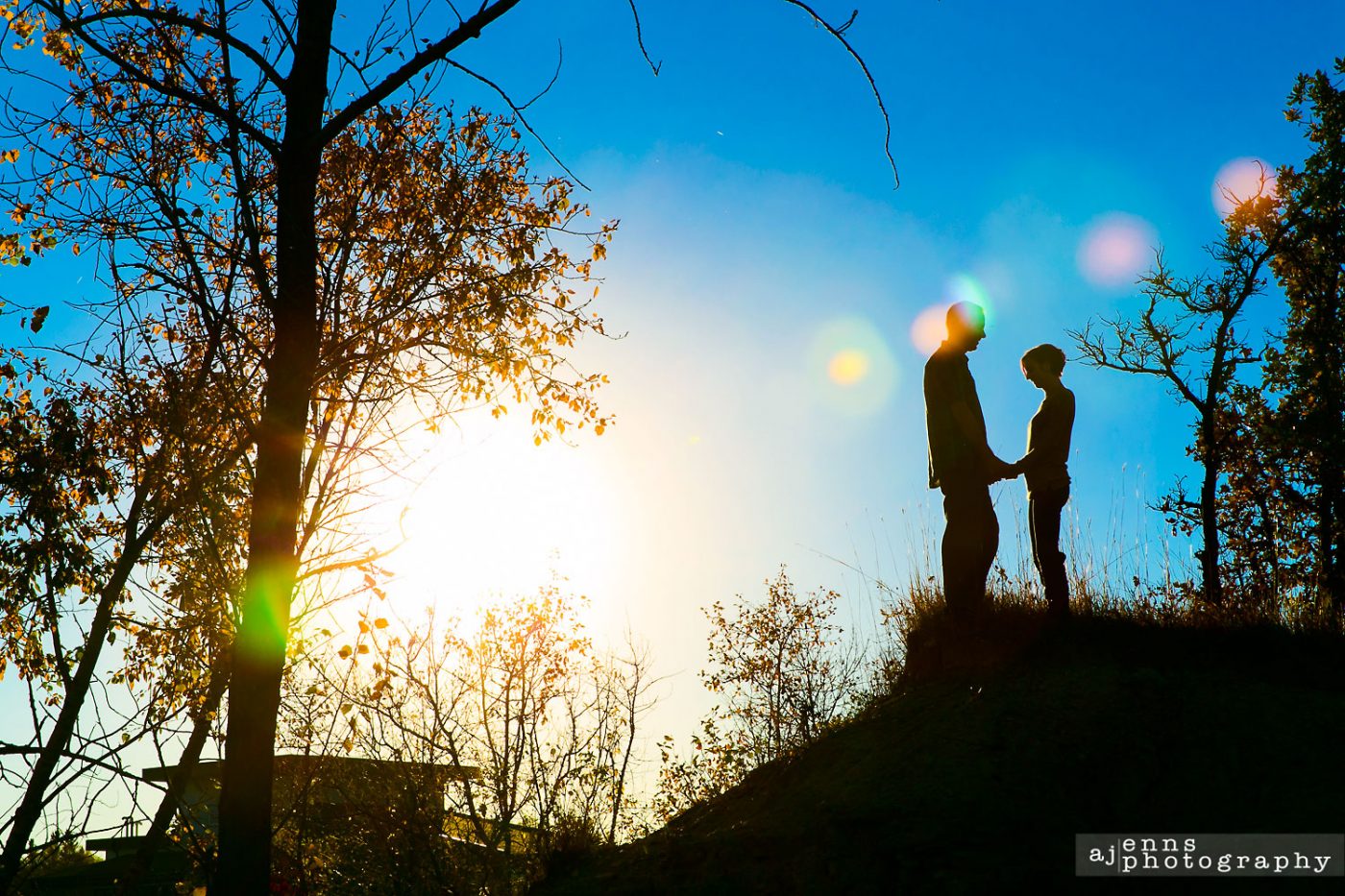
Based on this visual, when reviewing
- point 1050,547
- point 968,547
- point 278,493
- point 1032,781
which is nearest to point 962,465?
point 968,547

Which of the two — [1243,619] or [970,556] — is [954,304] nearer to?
[970,556]

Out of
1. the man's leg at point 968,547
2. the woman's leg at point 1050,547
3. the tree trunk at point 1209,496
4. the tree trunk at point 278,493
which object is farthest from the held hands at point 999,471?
the tree trunk at point 1209,496

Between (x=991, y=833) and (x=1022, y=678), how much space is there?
2.01 meters

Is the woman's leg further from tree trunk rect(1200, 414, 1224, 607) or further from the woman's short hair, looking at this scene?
tree trunk rect(1200, 414, 1224, 607)

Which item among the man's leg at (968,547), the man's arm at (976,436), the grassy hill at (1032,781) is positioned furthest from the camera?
the man's arm at (976,436)

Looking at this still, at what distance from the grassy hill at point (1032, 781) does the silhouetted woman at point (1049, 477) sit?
816 millimetres

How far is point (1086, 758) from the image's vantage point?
564 cm

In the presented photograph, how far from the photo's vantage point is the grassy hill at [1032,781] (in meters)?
4.91

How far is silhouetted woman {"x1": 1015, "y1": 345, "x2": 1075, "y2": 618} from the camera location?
7754 millimetres

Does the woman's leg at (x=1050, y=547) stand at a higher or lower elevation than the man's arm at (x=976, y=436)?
lower

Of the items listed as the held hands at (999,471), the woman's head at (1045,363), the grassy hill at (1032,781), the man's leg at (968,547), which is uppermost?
the woman's head at (1045,363)

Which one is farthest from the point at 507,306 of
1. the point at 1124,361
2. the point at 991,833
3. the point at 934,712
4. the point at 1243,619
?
the point at 1124,361

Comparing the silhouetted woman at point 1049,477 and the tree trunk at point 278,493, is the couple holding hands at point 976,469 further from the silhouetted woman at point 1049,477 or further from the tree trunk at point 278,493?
the tree trunk at point 278,493

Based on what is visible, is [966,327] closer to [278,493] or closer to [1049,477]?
[1049,477]
